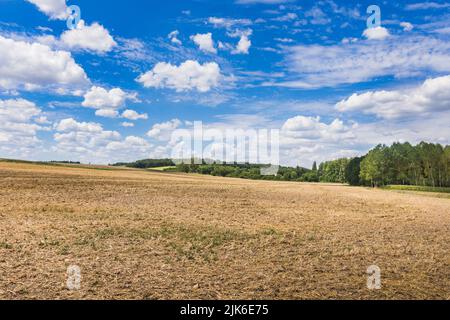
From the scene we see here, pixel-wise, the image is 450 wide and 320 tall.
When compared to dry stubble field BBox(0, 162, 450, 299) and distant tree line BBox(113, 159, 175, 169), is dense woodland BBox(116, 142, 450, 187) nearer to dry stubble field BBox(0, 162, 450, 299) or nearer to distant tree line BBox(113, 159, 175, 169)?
distant tree line BBox(113, 159, 175, 169)

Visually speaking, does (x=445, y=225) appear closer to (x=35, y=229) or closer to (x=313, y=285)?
(x=313, y=285)

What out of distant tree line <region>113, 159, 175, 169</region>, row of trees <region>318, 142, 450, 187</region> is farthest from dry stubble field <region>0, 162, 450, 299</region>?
distant tree line <region>113, 159, 175, 169</region>

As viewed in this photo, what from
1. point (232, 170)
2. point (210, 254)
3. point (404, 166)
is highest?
point (404, 166)

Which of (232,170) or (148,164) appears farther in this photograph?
(148,164)

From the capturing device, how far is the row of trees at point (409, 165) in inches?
3541

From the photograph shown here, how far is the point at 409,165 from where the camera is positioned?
96312mm

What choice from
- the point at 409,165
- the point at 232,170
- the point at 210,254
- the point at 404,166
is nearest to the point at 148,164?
the point at 232,170

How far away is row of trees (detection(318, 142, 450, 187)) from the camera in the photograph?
8994 centimetres

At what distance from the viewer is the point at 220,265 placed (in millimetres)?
11938

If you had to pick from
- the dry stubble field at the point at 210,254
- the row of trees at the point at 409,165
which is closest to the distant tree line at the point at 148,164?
the row of trees at the point at 409,165

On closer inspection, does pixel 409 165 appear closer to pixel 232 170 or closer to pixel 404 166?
pixel 404 166

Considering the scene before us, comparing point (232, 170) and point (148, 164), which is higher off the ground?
point (148, 164)

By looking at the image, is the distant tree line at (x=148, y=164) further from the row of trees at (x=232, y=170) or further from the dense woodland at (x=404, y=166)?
the dense woodland at (x=404, y=166)

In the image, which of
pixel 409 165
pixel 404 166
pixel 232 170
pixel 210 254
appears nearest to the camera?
pixel 210 254
